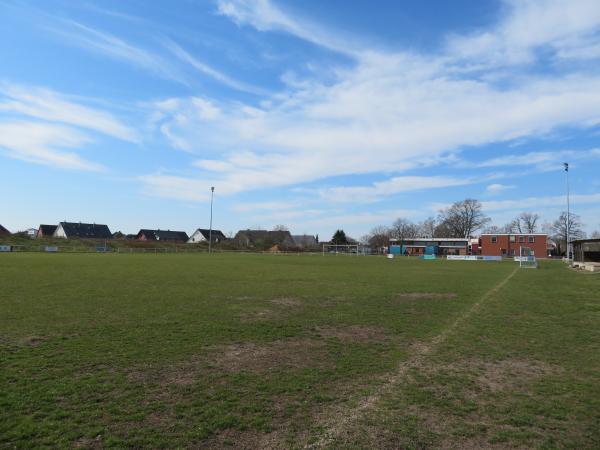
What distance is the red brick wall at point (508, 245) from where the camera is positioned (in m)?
93.5

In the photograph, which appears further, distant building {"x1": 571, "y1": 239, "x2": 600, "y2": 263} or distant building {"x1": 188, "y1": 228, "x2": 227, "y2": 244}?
distant building {"x1": 188, "y1": 228, "x2": 227, "y2": 244}

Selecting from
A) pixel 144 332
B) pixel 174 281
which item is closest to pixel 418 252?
pixel 174 281

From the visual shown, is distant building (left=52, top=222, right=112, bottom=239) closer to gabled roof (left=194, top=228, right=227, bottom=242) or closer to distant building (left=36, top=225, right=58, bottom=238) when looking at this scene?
distant building (left=36, top=225, right=58, bottom=238)

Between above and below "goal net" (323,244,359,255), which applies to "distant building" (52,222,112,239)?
above

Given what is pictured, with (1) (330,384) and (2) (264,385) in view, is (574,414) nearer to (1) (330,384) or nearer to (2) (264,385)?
(1) (330,384)

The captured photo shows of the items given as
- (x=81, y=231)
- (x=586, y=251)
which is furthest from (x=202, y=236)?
(x=586, y=251)

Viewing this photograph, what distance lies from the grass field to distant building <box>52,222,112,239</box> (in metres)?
118

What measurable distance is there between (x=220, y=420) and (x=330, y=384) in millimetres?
2210

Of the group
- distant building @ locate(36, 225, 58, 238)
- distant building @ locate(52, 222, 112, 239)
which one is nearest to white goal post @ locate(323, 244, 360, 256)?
distant building @ locate(52, 222, 112, 239)

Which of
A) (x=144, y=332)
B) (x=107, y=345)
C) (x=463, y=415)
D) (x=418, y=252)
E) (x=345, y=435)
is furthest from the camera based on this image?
(x=418, y=252)

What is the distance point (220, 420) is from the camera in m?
5.45

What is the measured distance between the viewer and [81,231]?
12300 cm

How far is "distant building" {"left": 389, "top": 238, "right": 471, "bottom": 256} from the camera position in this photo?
10904 centimetres

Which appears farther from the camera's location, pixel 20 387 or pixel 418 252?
pixel 418 252
